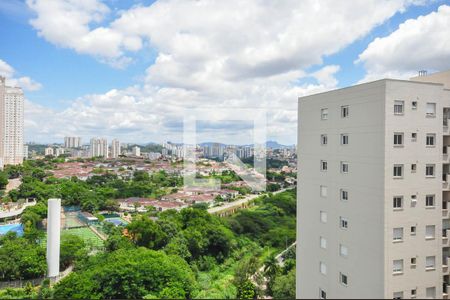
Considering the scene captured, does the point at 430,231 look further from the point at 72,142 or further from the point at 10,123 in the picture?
the point at 72,142

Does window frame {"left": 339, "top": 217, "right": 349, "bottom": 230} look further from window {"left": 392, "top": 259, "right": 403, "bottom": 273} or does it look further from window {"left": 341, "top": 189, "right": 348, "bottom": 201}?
window {"left": 392, "top": 259, "right": 403, "bottom": 273}

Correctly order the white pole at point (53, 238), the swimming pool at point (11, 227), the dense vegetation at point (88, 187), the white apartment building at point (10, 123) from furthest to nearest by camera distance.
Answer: the white apartment building at point (10, 123) → the dense vegetation at point (88, 187) → the swimming pool at point (11, 227) → the white pole at point (53, 238)

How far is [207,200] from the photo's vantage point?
63.3 ft

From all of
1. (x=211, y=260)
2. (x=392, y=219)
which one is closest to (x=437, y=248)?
(x=392, y=219)

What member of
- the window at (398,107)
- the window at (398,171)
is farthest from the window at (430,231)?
the window at (398,107)

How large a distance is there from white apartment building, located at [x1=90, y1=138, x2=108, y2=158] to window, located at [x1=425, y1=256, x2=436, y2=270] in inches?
1464

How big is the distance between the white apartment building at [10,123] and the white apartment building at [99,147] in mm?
9197

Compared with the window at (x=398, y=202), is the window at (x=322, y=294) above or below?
below

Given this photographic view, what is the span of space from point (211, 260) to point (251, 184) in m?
11.7

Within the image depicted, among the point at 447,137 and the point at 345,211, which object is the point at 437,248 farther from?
the point at 447,137

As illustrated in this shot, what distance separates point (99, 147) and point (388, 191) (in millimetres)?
37565

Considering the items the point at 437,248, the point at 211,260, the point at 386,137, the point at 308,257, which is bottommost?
the point at 211,260

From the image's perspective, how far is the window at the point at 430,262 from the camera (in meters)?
3.96

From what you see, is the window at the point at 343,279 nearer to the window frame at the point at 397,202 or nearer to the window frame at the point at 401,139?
the window frame at the point at 397,202
